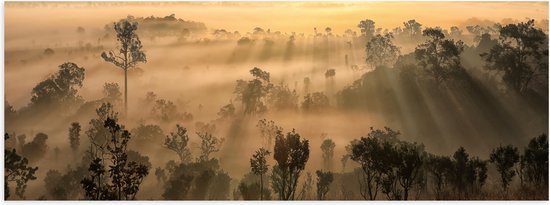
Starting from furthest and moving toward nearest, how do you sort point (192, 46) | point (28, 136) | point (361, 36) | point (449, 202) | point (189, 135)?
point (361, 36) → point (192, 46) → point (189, 135) → point (28, 136) → point (449, 202)

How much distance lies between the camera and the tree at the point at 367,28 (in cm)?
5566

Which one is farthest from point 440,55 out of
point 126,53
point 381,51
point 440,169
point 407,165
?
point 126,53

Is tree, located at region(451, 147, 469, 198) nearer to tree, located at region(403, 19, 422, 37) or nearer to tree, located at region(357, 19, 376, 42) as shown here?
tree, located at region(403, 19, 422, 37)

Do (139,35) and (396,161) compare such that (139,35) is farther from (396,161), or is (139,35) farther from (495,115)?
(495,115)

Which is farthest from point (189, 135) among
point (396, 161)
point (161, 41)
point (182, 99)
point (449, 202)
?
point (449, 202)

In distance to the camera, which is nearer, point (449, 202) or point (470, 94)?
point (449, 202)

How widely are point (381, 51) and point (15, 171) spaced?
158 feet

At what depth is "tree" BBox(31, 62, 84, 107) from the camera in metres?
53.8

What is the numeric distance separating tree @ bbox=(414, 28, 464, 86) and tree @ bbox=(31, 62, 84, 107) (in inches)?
1296

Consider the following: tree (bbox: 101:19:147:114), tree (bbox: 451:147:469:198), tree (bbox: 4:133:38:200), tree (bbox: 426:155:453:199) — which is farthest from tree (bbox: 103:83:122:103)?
tree (bbox: 451:147:469:198)

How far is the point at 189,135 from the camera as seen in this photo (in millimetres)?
49281

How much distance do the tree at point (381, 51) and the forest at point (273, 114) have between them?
82.9 inches

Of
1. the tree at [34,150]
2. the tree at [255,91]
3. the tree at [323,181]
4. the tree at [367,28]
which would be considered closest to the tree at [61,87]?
the tree at [34,150]

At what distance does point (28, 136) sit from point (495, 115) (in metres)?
37.5
